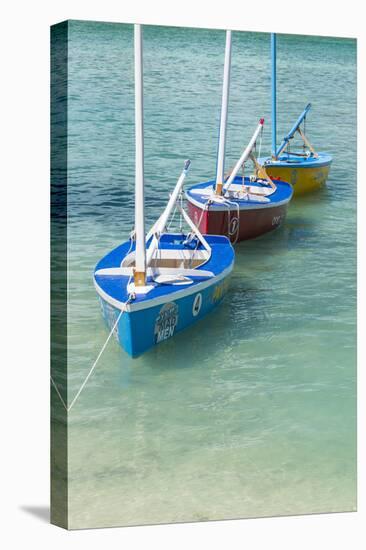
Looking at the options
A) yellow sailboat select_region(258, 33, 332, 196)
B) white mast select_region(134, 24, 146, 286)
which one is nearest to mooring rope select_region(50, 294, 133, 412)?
white mast select_region(134, 24, 146, 286)

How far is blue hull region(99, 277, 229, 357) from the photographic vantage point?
13.1m

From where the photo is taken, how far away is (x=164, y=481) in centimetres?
1298

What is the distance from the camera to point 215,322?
14148 mm

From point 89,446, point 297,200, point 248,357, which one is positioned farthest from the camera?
point 297,200

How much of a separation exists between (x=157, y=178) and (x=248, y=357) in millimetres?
2110

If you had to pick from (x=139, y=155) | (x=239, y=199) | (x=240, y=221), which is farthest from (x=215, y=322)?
(x=139, y=155)

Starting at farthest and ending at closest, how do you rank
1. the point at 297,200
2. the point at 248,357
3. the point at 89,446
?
1. the point at 297,200
2. the point at 248,357
3. the point at 89,446

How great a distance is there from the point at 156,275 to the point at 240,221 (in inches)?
56.9

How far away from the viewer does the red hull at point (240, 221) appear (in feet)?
47.5

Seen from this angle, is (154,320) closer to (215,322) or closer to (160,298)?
(160,298)

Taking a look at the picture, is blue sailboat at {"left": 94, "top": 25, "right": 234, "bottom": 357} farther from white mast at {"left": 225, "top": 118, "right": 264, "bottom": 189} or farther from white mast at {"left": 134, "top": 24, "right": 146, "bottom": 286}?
white mast at {"left": 225, "top": 118, "right": 264, "bottom": 189}

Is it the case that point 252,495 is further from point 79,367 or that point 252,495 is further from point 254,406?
point 79,367

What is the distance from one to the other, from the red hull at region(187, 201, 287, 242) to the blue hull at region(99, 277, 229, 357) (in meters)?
Result: 0.84

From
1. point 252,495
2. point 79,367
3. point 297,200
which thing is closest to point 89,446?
point 79,367
